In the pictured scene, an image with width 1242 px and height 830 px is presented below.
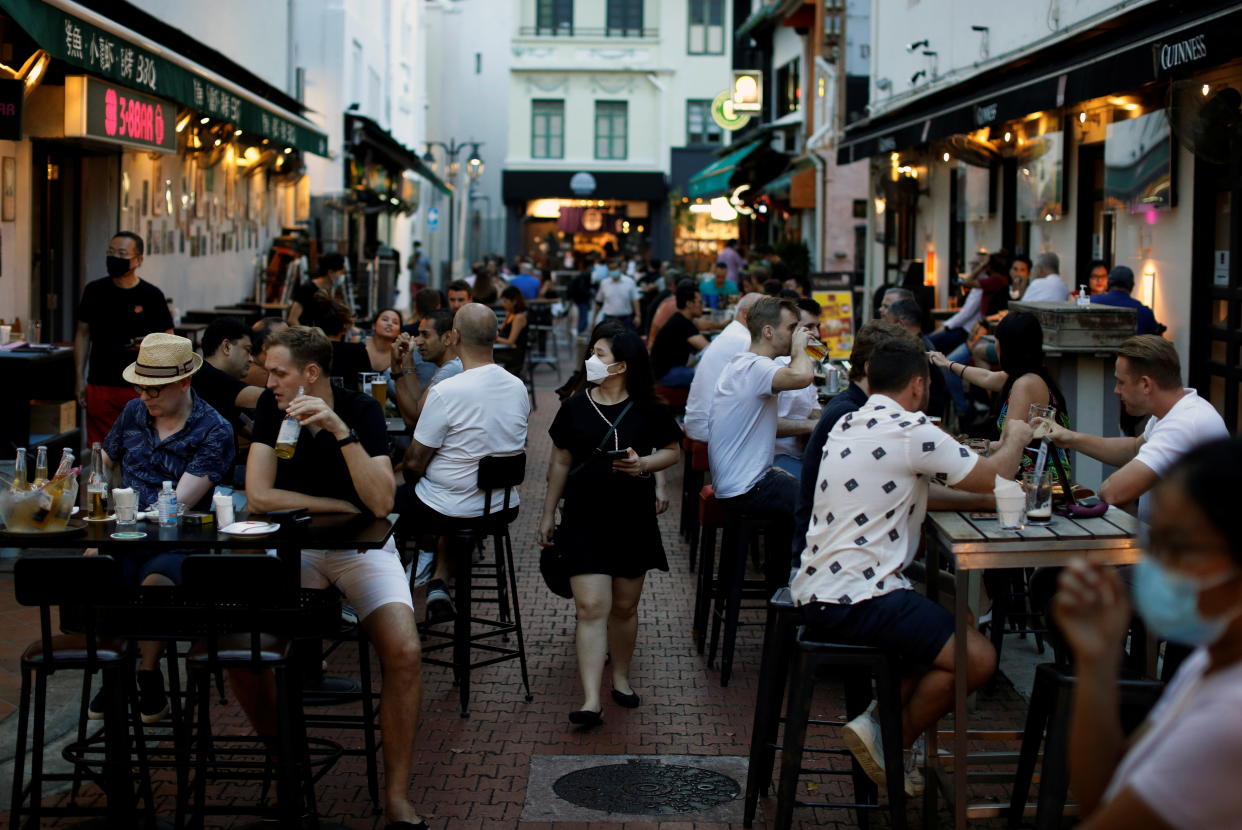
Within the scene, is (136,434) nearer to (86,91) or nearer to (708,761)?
(708,761)

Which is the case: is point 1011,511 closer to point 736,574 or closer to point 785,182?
point 736,574

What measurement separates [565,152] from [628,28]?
4.78 metres

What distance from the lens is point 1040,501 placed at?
548cm

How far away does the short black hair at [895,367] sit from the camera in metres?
5.39

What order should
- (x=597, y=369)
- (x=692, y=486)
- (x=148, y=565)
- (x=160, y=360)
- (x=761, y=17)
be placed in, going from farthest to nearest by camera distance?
1. (x=761, y=17)
2. (x=692, y=486)
3. (x=597, y=369)
4. (x=160, y=360)
5. (x=148, y=565)

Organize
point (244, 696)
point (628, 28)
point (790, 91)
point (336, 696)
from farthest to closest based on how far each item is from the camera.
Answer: point (628, 28) → point (790, 91) → point (336, 696) → point (244, 696)

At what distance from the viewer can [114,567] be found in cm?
500

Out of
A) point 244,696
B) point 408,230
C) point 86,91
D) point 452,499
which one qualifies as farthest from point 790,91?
point 244,696

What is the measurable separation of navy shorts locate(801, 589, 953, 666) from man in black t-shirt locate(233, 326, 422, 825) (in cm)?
156

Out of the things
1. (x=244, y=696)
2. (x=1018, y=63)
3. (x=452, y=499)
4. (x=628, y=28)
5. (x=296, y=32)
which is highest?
Answer: (x=628, y=28)

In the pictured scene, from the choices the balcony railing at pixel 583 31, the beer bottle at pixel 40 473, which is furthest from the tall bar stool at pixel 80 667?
the balcony railing at pixel 583 31

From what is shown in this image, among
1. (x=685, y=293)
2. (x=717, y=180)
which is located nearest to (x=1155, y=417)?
(x=685, y=293)

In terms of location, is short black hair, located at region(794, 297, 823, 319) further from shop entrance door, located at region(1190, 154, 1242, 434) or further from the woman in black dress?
the woman in black dress

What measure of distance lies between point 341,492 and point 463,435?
57.8 inches
